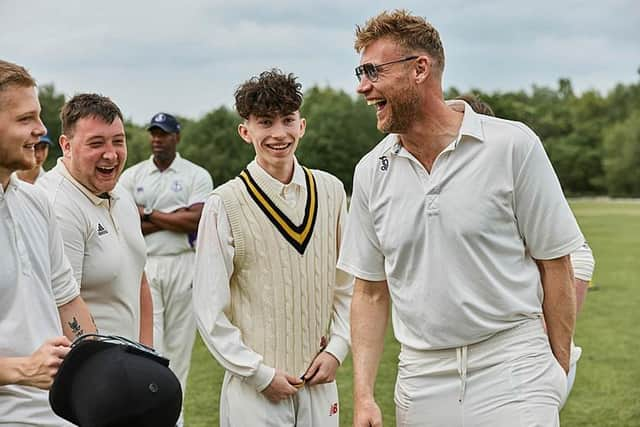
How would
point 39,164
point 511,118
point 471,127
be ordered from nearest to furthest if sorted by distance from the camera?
point 471,127
point 39,164
point 511,118

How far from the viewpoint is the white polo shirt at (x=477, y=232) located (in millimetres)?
3832

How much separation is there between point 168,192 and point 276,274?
4193mm

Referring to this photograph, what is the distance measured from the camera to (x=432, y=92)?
13.3ft

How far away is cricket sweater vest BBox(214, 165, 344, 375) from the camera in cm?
496

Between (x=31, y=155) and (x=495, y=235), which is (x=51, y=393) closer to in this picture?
(x=31, y=155)

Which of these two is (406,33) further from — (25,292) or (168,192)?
(168,192)

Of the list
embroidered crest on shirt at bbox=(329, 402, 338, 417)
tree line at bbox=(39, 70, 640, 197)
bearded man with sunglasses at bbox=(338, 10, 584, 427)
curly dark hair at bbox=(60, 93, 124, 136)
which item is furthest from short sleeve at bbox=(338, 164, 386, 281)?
tree line at bbox=(39, 70, 640, 197)

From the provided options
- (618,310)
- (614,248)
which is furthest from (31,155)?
(614,248)

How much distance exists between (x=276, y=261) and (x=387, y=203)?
3.52 feet

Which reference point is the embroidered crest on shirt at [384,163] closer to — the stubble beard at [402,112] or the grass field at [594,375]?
the stubble beard at [402,112]

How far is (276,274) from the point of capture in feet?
16.3

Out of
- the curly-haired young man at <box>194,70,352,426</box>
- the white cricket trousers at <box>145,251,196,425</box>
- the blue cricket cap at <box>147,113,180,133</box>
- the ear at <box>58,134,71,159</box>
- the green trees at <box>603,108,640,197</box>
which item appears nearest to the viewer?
the curly-haired young man at <box>194,70,352,426</box>

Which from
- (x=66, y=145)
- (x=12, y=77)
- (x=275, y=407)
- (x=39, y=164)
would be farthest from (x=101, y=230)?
(x=39, y=164)

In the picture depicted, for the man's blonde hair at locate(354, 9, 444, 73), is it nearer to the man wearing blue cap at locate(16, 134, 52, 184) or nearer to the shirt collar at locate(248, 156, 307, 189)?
the shirt collar at locate(248, 156, 307, 189)
